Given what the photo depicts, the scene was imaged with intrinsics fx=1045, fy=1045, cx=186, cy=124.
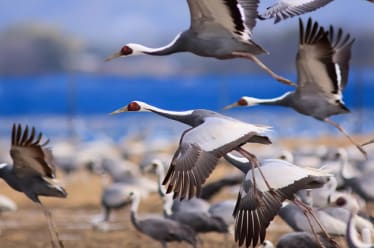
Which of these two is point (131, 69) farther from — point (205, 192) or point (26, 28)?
point (205, 192)

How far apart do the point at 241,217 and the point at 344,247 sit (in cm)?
256

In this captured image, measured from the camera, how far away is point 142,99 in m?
29.4

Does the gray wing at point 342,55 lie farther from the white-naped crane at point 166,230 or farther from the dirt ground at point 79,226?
the white-naped crane at point 166,230

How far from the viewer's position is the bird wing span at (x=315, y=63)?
22.0 ft

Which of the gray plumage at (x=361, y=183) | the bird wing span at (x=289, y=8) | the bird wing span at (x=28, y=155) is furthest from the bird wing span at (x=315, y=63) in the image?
the gray plumage at (x=361, y=183)

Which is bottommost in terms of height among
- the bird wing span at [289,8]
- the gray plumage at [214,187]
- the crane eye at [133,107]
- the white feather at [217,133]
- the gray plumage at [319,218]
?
the gray plumage at [214,187]

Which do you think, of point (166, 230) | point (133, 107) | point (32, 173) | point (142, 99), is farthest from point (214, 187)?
point (142, 99)

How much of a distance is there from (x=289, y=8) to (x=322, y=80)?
681mm

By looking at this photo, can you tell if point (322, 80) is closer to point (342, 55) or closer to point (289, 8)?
point (342, 55)

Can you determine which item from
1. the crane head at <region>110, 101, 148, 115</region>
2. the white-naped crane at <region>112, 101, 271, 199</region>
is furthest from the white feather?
the crane head at <region>110, 101, 148, 115</region>

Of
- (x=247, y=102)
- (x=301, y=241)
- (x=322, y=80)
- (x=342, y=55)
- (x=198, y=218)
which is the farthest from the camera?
(x=247, y=102)

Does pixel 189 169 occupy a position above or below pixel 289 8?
below

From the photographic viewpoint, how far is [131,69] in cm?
4634

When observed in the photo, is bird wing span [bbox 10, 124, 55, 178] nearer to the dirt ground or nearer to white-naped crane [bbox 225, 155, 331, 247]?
white-naped crane [bbox 225, 155, 331, 247]
